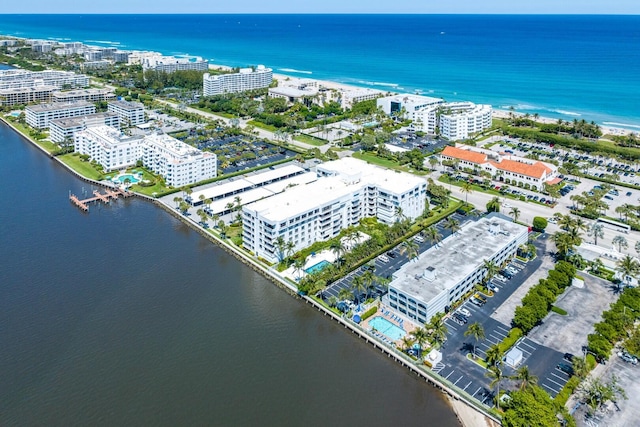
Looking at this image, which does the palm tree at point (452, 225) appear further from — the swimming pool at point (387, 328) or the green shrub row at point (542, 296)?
the swimming pool at point (387, 328)

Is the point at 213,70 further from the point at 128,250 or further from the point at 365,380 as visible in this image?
the point at 365,380

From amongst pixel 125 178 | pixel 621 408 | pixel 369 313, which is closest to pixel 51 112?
pixel 125 178

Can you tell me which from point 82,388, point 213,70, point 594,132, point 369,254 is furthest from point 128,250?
point 213,70

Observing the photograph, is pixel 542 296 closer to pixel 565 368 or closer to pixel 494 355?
pixel 565 368

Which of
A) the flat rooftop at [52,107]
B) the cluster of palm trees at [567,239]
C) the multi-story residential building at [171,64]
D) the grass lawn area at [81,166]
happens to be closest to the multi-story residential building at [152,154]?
the grass lawn area at [81,166]

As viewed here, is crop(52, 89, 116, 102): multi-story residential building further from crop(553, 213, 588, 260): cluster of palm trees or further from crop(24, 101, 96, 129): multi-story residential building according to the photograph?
crop(553, 213, 588, 260): cluster of palm trees
